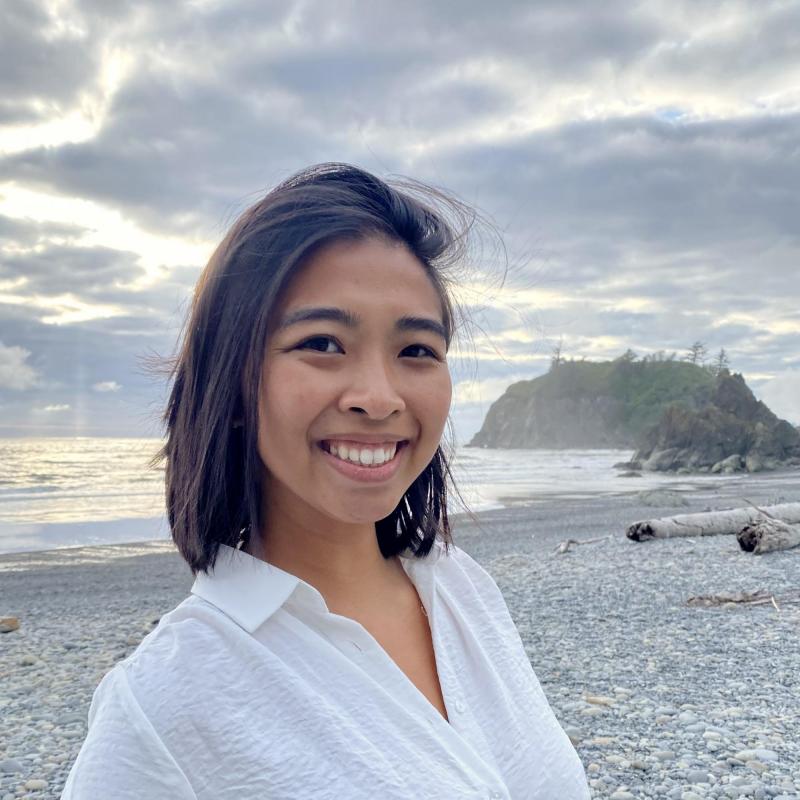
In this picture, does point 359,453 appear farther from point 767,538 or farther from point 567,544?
point 567,544

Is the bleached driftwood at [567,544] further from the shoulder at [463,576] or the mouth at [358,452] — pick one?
the mouth at [358,452]

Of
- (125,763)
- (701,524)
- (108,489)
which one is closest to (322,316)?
(125,763)

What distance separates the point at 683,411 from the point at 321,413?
149 feet

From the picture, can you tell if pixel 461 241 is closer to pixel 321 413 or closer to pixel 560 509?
pixel 321 413

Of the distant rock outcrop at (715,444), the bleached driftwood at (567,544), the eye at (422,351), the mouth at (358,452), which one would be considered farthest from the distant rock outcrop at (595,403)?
the mouth at (358,452)

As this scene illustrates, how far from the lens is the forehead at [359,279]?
5.03 feet

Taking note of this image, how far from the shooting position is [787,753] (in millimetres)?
4020

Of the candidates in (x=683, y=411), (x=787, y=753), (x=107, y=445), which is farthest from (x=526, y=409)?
(x=787, y=753)

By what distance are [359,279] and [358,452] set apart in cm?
33

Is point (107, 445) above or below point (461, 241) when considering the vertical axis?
below

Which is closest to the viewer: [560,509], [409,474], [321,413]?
[321,413]

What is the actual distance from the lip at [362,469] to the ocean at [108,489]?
0.74 metres

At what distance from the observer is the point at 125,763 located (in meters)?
1.19

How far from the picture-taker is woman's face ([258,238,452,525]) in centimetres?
148
